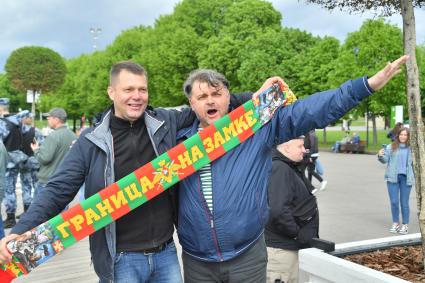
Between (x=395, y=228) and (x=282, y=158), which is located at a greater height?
(x=282, y=158)

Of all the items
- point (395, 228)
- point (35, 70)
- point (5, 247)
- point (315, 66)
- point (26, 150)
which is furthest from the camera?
point (35, 70)

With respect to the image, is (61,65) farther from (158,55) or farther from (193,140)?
(193,140)

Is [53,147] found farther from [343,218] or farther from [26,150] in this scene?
[343,218]

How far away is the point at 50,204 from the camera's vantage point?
2795mm

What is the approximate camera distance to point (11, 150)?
9125 mm

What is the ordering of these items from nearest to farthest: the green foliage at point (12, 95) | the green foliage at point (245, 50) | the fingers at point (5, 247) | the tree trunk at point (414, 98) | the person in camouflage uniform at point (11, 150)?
the fingers at point (5, 247) → the tree trunk at point (414, 98) → the person in camouflage uniform at point (11, 150) → the green foliage at point (245, 50) → the green foliage at point (12, 95)

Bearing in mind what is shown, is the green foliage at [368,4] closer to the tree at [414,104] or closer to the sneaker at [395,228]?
the tree at [414,104]

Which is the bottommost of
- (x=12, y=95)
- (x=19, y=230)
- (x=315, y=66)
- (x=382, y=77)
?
(x=19, y=230)

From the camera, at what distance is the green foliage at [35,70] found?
48219 millimetres

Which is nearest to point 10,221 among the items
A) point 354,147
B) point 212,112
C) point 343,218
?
point 343,218

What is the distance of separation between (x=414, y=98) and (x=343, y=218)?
6.15 metres

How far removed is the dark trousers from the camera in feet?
9.31

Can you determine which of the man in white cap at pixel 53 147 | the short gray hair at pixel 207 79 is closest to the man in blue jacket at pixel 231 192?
the short gray hair at pixel 207 79

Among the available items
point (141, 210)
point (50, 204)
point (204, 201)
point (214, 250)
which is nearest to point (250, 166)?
point (204, 201)
